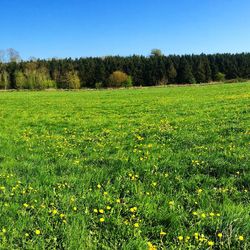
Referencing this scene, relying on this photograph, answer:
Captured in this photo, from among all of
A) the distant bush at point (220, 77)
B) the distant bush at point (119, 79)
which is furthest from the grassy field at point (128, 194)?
the distant bush at point (220, 77)

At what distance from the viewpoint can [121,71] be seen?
445ft

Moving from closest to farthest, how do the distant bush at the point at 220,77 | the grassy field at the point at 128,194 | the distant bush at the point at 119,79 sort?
the grassy field at the point at 128,194
the distant bush at the point at 119,79
the distant bush at the point at 220,77

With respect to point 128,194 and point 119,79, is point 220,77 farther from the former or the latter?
point 128,194

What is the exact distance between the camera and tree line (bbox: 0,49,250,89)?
12912 centimetres

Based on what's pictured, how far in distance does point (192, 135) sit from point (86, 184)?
6402mm

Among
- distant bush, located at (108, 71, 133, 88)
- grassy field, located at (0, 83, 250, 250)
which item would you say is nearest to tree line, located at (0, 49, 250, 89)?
distant bush, located at (108, 71, 133, 88)

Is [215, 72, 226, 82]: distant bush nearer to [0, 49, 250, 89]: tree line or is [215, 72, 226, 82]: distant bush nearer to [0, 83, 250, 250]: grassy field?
[0, 49, 250, 89]: tree line

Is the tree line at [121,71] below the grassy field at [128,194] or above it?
above

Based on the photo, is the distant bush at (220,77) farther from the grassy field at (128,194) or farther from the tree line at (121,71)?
the grassy field at (128,194)

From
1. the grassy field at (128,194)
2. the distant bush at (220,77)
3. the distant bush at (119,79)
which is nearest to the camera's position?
the grassy field at (128,194)

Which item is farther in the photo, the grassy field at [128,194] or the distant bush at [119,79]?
the distant bush at [119,79]

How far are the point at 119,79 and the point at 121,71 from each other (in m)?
9.46

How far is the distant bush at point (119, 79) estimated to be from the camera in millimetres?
126875

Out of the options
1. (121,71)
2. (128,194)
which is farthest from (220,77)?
(128,194)
